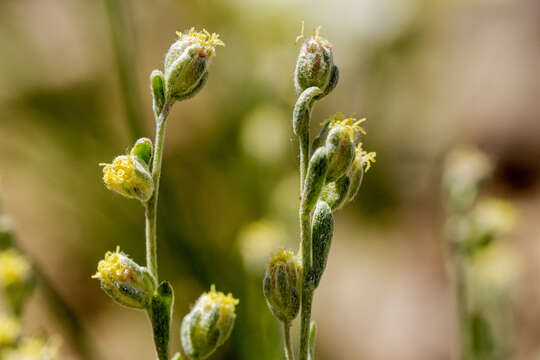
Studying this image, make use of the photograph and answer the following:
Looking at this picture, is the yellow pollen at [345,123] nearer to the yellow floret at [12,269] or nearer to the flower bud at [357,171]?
the flower bud at [357,171]

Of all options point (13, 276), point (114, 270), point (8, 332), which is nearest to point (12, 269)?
point (13, 276)

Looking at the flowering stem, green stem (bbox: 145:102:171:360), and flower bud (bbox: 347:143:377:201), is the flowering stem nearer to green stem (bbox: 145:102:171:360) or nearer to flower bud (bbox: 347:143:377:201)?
green stem (bbox: 145:102:171:360)

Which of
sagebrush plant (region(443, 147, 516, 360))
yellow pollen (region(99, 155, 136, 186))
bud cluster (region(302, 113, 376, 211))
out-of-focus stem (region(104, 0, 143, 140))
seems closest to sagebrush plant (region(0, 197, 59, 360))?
out-of-focus stem (region(104, 0, 143, 140))

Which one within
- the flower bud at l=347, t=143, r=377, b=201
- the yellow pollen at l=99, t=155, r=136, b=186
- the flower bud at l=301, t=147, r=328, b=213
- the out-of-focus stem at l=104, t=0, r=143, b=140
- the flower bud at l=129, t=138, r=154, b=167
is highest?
the out-of-focus stem at l=104, t=0, r=143, b=140

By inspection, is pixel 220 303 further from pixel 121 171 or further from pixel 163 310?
pixel 121 171

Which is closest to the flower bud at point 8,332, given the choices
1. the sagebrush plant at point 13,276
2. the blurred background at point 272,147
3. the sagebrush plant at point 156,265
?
the sagebrush plant at point 13,276
